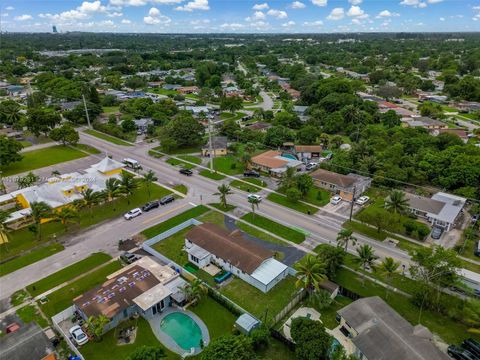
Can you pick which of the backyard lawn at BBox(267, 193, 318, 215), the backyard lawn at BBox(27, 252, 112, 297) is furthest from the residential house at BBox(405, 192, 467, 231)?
the backyard lawn at BBox(27, 252, 112, 297)

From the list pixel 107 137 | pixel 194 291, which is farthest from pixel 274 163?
pixel 107 137

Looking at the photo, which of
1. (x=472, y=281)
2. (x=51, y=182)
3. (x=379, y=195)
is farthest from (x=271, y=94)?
(x=472, y=281)

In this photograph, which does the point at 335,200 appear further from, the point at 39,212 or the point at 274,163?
the point at 39,212

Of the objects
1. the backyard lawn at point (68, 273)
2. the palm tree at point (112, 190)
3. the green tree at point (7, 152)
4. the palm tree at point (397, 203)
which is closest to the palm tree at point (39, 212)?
the palm tree at point (112, 190)

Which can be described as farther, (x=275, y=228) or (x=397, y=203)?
(x=275, y=228)

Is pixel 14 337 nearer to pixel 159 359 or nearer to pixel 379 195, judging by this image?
pixel 159 359

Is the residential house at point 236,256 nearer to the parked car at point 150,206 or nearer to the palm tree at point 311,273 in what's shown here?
the palm tree at point 311,273
